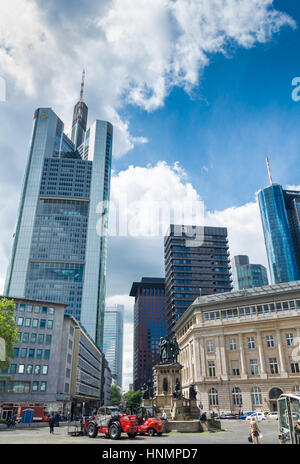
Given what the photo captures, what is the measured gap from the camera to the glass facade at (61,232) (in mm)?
162375

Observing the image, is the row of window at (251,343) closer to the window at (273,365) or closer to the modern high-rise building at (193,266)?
the window at (273,365)

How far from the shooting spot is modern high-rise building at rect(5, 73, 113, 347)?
533ft

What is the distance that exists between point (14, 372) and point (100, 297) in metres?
115

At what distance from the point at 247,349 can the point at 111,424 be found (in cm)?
4587

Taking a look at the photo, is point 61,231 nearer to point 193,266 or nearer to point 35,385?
point 193,266

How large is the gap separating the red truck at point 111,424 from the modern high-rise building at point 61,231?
465ft

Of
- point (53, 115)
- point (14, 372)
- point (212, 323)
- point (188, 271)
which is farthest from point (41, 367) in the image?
point (53, 115)

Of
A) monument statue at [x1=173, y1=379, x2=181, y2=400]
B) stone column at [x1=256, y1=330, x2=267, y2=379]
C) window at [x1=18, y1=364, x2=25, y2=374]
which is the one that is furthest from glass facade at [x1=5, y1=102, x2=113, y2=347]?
monument statue at [x1=173, y1=379, x2=181, y2=400]

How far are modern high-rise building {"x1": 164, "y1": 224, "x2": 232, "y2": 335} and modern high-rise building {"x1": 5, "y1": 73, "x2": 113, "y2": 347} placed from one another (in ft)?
138

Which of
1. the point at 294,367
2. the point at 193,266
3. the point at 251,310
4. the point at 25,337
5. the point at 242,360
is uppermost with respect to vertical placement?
the point at 193,266

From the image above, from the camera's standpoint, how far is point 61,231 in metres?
174

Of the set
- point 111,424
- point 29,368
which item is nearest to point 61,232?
point 29,368

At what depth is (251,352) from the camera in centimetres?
6100
